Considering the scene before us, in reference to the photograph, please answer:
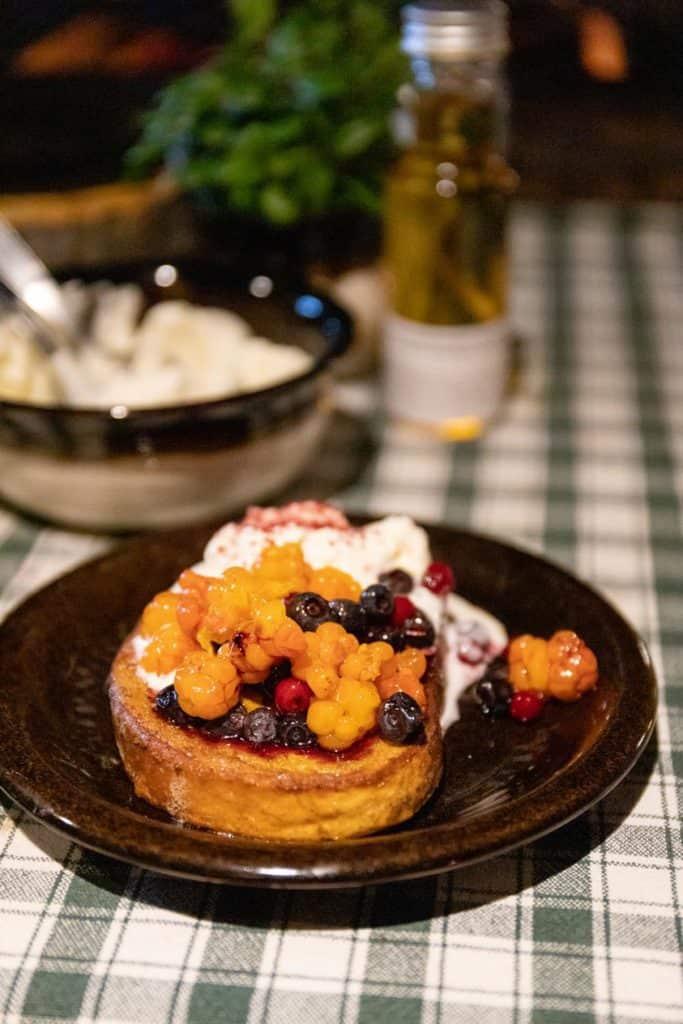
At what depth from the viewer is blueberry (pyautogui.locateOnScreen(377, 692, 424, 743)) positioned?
1143mm

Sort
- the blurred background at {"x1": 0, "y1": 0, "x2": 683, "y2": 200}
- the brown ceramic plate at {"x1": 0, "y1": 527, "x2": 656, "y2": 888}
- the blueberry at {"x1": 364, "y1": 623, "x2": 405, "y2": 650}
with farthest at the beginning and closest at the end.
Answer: the blurred background at {"x1": 0, "y1": 0, "x2": 683, "y2": 200}, the blueberry at {"x1": 364, "y1": 623, "x2": 405, "y2": 650}, the brown ceramic plate at {"x1": 0, "y1": 527, "x2": 656, "y2": 888}

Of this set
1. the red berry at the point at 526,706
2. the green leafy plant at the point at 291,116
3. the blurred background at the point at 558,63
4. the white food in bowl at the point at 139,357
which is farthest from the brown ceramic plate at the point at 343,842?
the blurred background at the point at 558,63

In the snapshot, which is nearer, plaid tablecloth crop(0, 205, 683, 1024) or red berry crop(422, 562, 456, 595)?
plaid tablecloth crop(0, 205, 683, 1024)

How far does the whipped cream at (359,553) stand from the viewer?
135 cm

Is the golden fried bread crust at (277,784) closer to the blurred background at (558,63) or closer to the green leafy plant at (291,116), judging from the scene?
the green leafy plant at (291,116)

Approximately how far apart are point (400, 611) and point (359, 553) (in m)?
0.10

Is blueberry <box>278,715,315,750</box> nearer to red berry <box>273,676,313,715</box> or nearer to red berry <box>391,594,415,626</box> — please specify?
red berry <box>273,676,313,715</box>

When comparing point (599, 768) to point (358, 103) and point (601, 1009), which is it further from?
point (358, 103)

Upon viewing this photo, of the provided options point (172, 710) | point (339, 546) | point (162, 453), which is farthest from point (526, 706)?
point (162, 453)

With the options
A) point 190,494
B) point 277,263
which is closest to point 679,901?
point 190,494

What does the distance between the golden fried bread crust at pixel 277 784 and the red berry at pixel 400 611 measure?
0.14 m

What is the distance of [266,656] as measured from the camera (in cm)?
115

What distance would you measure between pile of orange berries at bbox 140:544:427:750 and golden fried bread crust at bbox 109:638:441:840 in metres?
0.03

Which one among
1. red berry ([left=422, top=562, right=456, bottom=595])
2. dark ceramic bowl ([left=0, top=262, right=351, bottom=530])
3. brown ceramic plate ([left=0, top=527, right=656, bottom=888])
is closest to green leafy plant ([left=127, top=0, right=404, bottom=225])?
dark ceramic bowl ([left=0, top=262, right=351, bottom=530])
